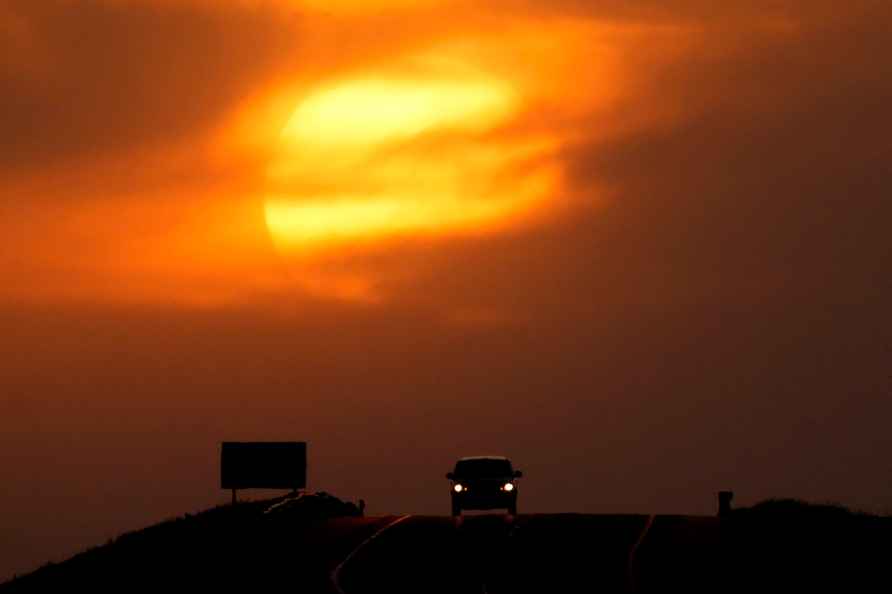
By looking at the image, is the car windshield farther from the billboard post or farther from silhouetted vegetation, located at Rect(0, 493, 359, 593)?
the billboard post

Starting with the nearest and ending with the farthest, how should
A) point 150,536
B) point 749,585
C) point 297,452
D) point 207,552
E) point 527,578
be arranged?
1. point 749,585
2. point 527,578
3. point 207,552
4. point 150,536
5. point 297,452

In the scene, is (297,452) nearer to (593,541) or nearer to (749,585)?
(593,541)

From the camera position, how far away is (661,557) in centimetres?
4884

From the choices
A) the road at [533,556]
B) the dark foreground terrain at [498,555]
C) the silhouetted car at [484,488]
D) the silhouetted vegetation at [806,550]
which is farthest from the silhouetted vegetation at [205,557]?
the silhouetted vegetation at [806,550]

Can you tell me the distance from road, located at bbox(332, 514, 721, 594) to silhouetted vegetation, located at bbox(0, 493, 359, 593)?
1848 millimetres

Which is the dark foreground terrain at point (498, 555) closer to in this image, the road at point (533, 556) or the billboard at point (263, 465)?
the road at point (533, 556)

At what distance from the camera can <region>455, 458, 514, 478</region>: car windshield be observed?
64.1 meters

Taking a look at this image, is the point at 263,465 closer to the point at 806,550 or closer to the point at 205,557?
the point at 205,557

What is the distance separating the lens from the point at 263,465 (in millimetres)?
75188

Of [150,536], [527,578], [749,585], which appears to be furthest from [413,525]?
[749,585]

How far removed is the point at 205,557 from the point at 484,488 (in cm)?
1379

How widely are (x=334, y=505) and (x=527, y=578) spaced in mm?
35661

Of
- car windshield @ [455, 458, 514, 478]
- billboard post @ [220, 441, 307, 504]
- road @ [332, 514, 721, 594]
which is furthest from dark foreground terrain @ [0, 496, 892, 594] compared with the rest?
billboard post @ [220, 441, 307, 504]

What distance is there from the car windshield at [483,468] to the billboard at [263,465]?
12657mm
